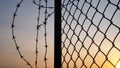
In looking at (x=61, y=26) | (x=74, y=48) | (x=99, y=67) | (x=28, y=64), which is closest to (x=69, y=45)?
(x=74, y=48)

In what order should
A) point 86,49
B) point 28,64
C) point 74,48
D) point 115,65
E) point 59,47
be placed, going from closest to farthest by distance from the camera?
point 115,65
point 86,49
point 74,48
point 59,47
point 28,64

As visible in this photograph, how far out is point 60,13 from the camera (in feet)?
9.07

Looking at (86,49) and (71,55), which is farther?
(71,55)

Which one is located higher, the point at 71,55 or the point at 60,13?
the point at 60,13

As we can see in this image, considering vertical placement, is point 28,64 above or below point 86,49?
below

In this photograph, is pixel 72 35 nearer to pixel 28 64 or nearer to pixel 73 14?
pixel 73 14

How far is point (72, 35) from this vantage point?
2547 millimetres

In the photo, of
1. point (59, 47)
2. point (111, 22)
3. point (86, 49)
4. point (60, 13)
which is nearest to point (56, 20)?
point (60, 13)

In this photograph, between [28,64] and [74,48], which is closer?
[74,48]

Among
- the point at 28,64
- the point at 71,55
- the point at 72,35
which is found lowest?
the point at 28,64

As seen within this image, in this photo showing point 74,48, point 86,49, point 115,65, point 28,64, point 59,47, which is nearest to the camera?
point 115,65

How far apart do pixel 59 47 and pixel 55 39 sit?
0.31 ft

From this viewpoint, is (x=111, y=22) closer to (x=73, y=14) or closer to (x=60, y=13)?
(x=73, y=14)

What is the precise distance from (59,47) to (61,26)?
203 millimetres
